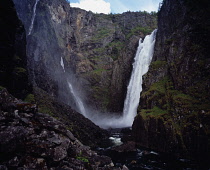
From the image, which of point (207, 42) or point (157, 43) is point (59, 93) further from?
point (207, 42)

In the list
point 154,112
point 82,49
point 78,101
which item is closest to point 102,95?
point 78,101

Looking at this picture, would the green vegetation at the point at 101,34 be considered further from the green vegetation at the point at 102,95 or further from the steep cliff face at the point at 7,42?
the steep cliff face at the point at 7,42

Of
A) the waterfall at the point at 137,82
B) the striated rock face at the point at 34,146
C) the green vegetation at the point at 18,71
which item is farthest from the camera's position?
the waterfall at the point at 137,82

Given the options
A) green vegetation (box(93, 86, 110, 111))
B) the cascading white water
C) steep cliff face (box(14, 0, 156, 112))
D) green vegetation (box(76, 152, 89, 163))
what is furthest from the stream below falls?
green vegetation (box(93, 86, 110, 111))

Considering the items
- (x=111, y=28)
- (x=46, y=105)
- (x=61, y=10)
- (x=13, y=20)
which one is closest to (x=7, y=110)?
(x=13, y=20)

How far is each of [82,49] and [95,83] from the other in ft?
67.5

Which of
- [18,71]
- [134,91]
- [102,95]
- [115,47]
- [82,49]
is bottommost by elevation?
[18,71]

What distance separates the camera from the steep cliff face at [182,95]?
19244mm

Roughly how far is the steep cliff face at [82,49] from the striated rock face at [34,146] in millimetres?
36153

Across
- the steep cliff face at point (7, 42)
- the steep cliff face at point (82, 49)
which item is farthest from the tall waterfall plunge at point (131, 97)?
the steep cliff face at point (7, 42)

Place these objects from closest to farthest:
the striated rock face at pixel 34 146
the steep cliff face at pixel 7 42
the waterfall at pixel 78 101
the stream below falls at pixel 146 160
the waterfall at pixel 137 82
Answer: the striated rock face at pixel 34 146 < the steep cliff face at pixel 7 42 < the stream below falls at pixel 146 160 < the waterfall at pixel 137 82 < the waterfall at pixel 78 101

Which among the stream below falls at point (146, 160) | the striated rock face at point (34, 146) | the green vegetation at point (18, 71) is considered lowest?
the stream below falls at point (146, 160)

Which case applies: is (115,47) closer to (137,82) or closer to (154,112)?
(137,82)

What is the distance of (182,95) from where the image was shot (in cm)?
2377
